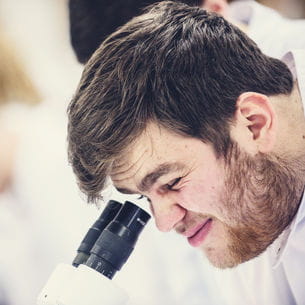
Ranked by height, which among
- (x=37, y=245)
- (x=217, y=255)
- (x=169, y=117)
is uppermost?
(x=169, y=117)

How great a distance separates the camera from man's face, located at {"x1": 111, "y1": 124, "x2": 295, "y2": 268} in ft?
2.01

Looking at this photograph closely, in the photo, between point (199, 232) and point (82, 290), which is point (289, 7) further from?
point (82, 290)

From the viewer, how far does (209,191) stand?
2.12ft

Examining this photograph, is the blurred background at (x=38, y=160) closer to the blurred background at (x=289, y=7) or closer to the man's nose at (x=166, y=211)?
the blurred background at (x=289, y=7)

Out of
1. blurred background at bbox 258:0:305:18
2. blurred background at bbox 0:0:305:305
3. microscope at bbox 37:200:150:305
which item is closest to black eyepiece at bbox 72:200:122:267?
microscope at bbox 37:200:150:305

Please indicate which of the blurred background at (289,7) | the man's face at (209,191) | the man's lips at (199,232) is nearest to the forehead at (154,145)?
the man's face at (209,191)

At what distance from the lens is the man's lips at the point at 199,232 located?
0.67 meters

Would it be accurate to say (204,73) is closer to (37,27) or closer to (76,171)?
(76,171)

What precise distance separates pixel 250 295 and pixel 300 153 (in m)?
0.25

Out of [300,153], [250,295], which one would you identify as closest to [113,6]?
[300,153]

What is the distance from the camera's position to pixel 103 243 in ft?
2.06

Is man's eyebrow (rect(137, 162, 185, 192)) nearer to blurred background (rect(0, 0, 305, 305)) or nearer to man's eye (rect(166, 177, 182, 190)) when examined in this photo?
man's eye (rect(166, 177, 182, 190))

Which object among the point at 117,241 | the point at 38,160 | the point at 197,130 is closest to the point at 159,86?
the point at 197,130

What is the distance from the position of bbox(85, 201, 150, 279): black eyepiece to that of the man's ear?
151 mm
